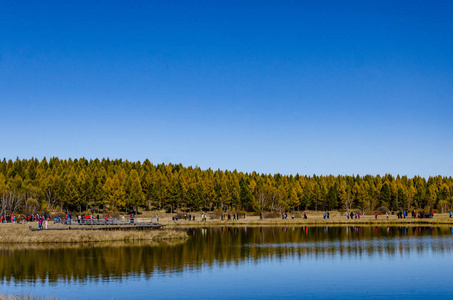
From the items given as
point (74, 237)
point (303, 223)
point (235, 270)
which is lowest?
point (303, 223)

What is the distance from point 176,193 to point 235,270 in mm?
108746

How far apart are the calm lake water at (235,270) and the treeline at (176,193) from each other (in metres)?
76.3

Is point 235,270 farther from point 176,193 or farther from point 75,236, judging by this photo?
point 176,193

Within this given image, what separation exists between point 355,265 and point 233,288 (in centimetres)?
1373

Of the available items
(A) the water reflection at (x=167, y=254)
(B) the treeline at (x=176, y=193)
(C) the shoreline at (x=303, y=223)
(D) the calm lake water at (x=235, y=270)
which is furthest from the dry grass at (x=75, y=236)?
(B) the treeline at (x=176, y=193)

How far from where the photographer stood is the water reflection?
122 feet

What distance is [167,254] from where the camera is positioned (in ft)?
158

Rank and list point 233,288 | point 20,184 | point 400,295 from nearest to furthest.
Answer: point 400,295, point 233,288, point 20,184

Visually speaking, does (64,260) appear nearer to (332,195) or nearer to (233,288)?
(233,288)

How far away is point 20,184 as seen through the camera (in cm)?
13225

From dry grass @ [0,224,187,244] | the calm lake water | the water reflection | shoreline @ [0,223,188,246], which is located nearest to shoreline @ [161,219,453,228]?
dry grass @ [0,224,187,244]

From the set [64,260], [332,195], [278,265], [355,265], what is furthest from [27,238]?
[332,195]

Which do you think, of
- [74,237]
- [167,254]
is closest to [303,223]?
[74,237]

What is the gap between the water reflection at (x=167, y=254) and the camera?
122ft
